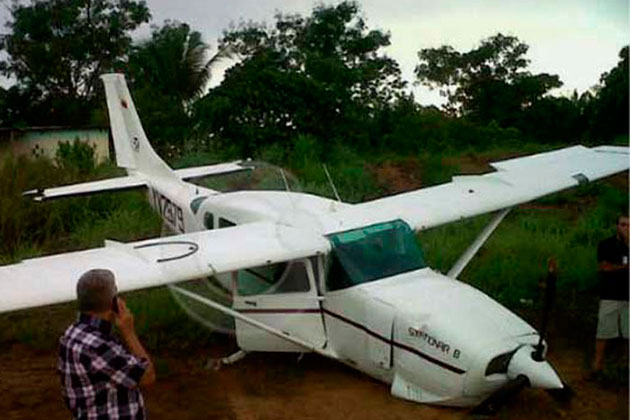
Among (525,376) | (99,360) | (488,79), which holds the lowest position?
(525,376)

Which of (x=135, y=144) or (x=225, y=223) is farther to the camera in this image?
(x=135, y=144)

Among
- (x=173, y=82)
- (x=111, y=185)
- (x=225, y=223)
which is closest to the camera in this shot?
(x=225, y=223)

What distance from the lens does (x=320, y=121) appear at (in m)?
19.4

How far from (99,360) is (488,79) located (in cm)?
1813

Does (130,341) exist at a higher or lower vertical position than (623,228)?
lower

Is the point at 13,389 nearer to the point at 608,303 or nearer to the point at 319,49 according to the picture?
the point at 608,303

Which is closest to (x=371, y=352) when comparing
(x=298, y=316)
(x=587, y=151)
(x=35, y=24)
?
(x=298, y=316)

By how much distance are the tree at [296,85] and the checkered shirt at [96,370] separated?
1377 cm

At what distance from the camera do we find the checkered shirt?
11.8 ft

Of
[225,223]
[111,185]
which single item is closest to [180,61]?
[111,185]

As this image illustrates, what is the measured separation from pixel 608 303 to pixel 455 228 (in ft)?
18.9

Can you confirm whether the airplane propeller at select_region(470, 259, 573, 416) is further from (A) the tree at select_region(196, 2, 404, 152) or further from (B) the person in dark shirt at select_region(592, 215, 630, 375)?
(A) the tree at select_region(196, 2, 404, 152)

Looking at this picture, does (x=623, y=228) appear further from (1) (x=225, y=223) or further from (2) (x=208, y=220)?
(2) (x=208, y=220)

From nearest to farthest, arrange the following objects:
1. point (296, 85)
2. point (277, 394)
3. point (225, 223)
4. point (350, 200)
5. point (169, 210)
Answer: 1. point (277, 394)
2. point (225, 223)
3. point (169, 210)
4. point (350, 200)
5. point (296, 85)
